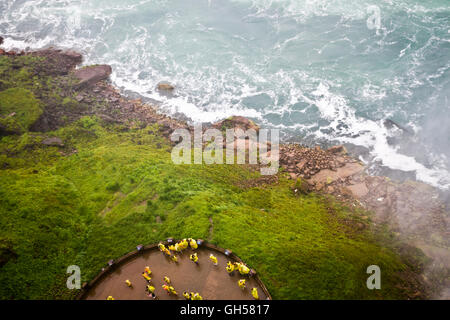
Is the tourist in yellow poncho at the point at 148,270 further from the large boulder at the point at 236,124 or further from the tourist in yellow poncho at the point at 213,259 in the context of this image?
the large boulder at the point at 236,124

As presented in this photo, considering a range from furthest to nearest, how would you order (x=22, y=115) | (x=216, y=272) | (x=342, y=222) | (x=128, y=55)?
(x=128, y=55) < (x=22, y=115) < (x=342, y=222) < (x=216, y=272)

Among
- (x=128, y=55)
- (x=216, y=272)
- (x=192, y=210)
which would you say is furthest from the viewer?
(x=128, y=55)

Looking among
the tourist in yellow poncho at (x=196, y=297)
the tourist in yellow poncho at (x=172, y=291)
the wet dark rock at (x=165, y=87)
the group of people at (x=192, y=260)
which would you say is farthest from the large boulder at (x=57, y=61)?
the tourist in yellow poncho at (x=196, y=297)

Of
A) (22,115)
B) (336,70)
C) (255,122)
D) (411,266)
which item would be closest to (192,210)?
(411,266)

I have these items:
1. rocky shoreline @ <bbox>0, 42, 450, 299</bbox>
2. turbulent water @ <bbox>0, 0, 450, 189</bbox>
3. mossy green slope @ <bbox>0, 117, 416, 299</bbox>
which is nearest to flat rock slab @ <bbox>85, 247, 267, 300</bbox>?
mossy green slope @ <bbox>0, 117, 416, 299</bbox>

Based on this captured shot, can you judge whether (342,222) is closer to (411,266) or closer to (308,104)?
(411,266)

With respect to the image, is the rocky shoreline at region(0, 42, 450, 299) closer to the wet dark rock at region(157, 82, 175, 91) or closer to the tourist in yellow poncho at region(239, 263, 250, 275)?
the wet dark rock at region(157, 82, 175, 91)
